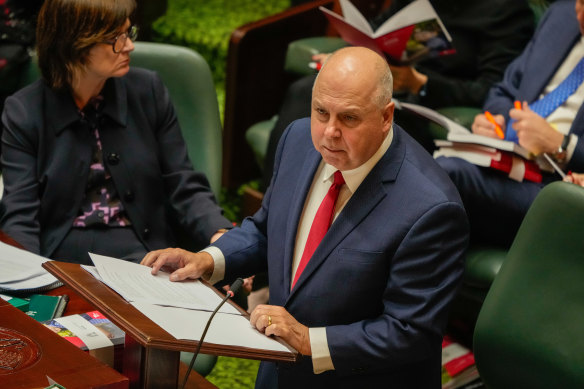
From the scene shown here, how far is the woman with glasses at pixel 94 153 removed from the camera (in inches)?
89.5

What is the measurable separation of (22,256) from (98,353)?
19.7 inches

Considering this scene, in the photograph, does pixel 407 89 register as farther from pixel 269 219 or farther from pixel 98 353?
pixel 98 353

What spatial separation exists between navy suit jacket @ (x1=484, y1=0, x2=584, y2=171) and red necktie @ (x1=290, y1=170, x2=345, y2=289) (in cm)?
145

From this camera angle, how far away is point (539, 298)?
1.84 m

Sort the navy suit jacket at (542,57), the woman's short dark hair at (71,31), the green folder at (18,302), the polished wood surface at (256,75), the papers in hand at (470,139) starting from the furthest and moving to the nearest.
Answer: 1. the polished wood surface at (256,75)
2. the navy suit jacket at (542,57)
3. the papers in hand at (470,139)
4. the woman's short dark hair at (71,31)
5. the green folder at (18,302)

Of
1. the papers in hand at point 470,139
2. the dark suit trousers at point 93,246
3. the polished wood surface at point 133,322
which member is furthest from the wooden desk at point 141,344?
the papers in hand at point 470,139

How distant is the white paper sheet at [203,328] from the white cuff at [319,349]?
0.12 m

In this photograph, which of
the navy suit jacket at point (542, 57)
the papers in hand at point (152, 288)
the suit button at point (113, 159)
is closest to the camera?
the papers in hand at point (152, 288)

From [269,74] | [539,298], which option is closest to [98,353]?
[539,298]

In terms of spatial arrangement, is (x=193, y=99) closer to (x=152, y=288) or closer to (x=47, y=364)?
(x=152, y=288)

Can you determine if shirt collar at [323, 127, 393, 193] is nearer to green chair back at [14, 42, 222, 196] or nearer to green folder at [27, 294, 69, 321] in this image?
green folder at [27, 294, 69, 321]

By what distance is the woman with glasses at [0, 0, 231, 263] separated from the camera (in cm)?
227

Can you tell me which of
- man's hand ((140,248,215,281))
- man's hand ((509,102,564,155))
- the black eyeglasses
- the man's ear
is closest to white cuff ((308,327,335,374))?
man's hand ((140,248,215,281))

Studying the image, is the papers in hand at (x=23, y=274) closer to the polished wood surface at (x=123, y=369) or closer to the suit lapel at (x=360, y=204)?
the polished wood surface at (x=123, y=369)
